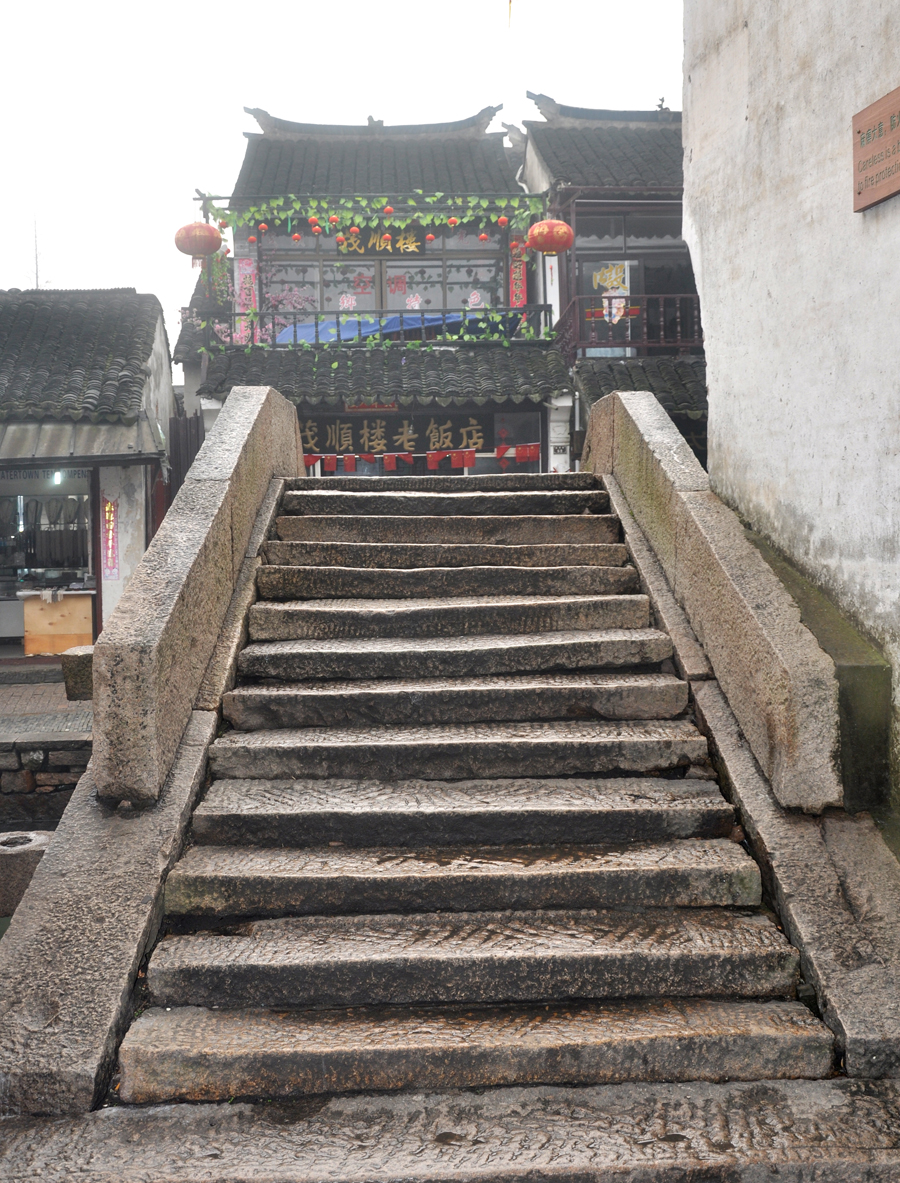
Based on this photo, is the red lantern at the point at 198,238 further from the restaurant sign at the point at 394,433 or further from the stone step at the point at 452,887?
the stone step at the point at 452,887

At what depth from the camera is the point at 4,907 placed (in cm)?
489

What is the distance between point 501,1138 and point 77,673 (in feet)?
19.8

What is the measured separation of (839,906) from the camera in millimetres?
2938

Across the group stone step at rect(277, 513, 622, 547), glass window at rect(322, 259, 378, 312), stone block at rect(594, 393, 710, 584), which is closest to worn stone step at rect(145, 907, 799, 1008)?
stone block at rect(594, 393, 710, 584)

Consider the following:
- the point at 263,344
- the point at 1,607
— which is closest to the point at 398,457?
the point at 263,344

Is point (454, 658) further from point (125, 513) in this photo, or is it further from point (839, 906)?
point (125, 513)

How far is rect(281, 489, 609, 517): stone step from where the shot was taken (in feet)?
17.1

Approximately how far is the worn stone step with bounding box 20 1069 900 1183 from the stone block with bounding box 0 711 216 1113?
140 mm

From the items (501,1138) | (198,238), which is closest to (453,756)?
(501,1138)

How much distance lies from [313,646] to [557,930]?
1818 mm

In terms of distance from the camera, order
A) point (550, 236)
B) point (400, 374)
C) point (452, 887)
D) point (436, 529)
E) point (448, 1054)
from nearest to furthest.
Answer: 1. point (448, 1054)
2. point (452, 887)
3. point (436, 529)
4. point (550, 236)
5. point (400, 374)

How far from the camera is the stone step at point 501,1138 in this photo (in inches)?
90.8

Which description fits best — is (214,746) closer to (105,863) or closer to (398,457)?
(105,863)

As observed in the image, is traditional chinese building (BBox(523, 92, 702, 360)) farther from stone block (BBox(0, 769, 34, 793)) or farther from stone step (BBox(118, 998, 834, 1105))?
stone step (BBox(118, 998, 834, 1105))
